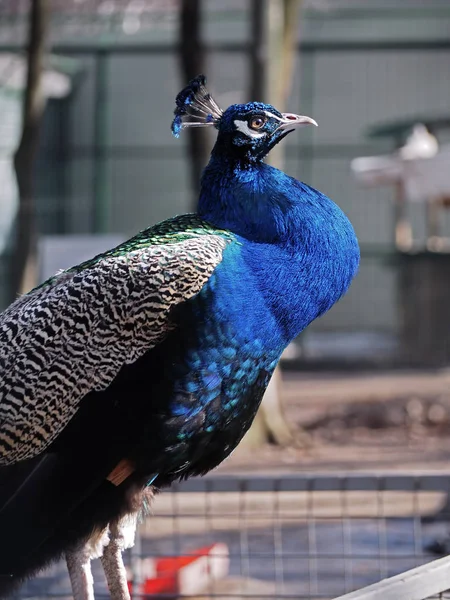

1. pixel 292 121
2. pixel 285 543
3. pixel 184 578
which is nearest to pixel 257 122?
pixel 292 121

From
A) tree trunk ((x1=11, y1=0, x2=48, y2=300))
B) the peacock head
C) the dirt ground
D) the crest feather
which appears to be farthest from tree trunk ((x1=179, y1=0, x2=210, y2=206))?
the peacock head

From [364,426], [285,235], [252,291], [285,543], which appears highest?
[285,235]

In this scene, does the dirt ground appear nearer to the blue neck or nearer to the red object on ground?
the red object on ground

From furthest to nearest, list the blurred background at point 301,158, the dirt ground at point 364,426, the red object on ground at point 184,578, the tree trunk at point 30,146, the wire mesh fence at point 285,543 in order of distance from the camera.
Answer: the tree trunk at point 30,146, the blurred background at point 301,158, the dirt ground at point 364,426, the red object on ground at point 184,578, the wire mesh fence at point 285,543

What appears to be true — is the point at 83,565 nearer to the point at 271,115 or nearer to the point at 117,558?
the point at 117,558

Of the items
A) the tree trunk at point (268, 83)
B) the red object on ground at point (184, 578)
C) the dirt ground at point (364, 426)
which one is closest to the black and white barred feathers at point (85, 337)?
the red object on ground at point (184, 578)

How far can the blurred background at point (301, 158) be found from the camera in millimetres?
8375

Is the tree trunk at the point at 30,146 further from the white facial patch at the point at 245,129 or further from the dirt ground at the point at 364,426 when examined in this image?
the white facial patch at the point at 245,129

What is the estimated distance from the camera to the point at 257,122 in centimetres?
328

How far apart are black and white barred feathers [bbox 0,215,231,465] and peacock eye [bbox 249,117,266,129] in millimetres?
492

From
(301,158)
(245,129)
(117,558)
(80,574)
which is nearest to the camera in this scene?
(80,574)

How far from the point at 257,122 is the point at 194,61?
5056 mm

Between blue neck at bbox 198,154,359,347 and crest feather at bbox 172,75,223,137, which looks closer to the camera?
blue neck at bbox 198,154,359,347

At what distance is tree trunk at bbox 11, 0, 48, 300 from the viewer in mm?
10445
